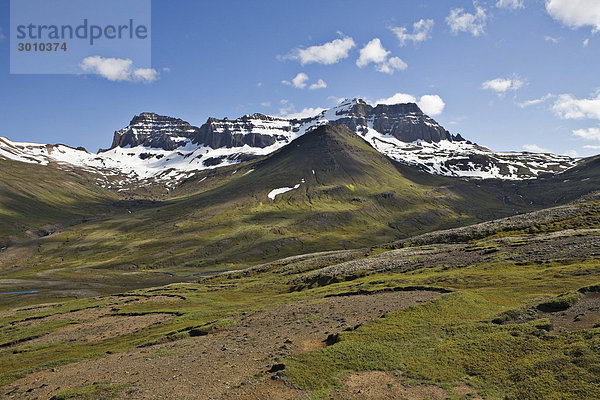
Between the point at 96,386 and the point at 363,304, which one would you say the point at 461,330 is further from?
the point at 96,386

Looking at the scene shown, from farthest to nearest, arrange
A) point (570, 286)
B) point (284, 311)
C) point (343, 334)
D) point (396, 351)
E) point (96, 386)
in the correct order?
point (284, 311) → point (570, 286) → point (343, 334) → point (396, 351) → point (96, 386)

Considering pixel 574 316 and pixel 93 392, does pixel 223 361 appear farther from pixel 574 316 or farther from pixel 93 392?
pixel 574 316

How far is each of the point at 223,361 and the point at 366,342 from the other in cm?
1334

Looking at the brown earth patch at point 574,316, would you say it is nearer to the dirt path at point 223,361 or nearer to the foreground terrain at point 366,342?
the foreground terrain at point 366,342

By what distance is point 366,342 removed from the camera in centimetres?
3319

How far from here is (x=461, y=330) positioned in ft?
109

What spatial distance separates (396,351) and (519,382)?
9421mm

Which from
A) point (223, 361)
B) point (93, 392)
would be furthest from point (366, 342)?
point (93, 392)

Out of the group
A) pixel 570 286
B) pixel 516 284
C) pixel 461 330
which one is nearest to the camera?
pixel 461 330

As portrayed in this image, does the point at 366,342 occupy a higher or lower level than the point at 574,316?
lower

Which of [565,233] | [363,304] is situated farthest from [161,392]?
[565,233]

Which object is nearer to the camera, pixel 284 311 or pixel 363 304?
pixel 363 304

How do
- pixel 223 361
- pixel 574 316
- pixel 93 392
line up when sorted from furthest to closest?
pixel 223 361 < pixel 574 316 < pixel 93 392

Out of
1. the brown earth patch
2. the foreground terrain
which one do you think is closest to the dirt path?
the foreground terrain
